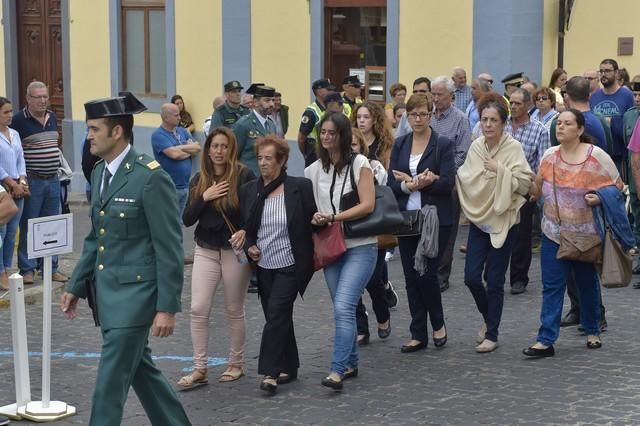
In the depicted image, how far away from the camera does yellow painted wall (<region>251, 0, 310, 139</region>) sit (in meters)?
19.3

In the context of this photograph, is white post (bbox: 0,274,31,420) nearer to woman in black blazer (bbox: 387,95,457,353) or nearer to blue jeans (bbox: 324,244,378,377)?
blue jeans (bbox: 324,244,378,377)

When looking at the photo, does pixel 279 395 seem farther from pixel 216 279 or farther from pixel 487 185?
pixel 487 185

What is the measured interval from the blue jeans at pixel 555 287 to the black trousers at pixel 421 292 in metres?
0.75

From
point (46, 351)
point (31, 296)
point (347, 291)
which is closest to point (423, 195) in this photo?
point (347, 291)

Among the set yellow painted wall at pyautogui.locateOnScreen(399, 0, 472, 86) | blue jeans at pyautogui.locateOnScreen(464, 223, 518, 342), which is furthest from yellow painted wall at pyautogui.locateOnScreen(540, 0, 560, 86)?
blue jeans at pyautogui.locateOnScreen(464, 223, 518, 342)

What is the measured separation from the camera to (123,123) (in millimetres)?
6797

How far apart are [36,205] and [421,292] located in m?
4.62

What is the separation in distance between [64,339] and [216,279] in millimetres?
2090

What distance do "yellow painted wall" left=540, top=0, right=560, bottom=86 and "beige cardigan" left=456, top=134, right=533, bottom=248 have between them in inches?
302

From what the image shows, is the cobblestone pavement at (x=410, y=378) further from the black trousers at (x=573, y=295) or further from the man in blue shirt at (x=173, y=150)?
the man in blue shirt at (x=173, y=150)

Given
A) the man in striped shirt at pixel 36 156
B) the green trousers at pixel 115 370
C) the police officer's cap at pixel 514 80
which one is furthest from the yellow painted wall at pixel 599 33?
the green trousers at pixel 115 370

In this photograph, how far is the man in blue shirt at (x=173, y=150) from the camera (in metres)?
13.5

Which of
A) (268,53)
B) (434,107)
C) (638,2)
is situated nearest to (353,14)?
(268,53)

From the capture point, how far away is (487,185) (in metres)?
9.70
